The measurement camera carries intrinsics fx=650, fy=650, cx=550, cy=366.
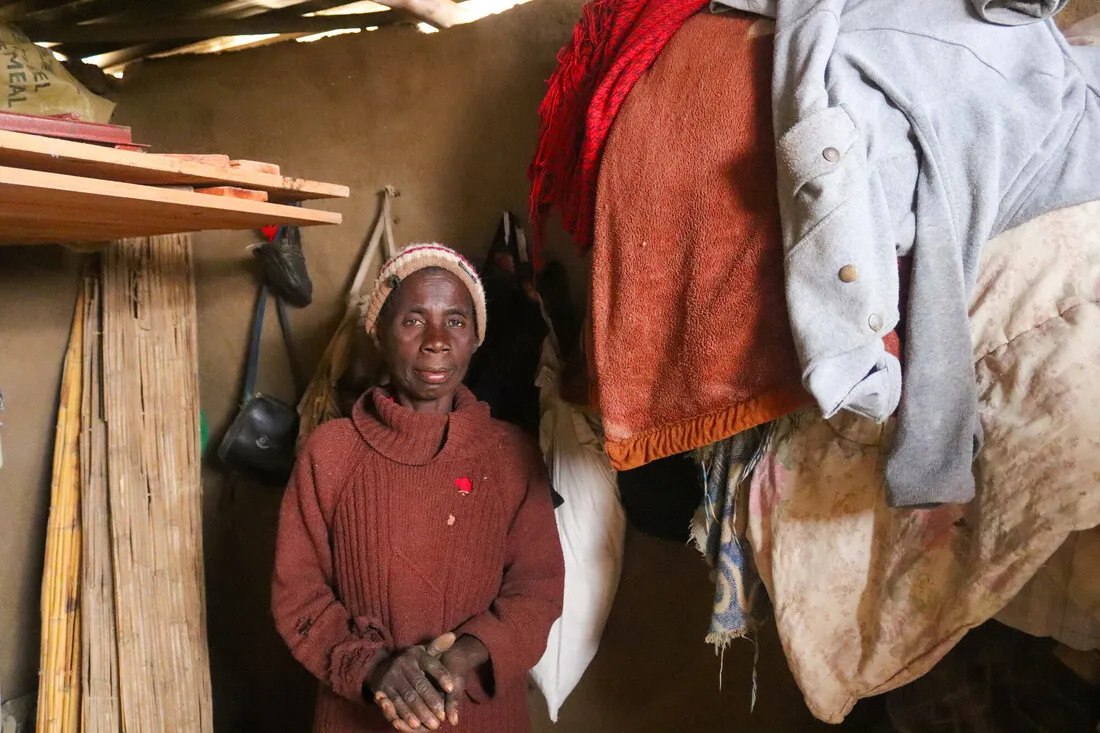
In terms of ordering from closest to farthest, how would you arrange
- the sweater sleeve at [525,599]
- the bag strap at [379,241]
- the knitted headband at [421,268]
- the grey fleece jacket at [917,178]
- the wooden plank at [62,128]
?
the grey fleece jacket at [917,178]
the wooden plank at [62,128]
the sweater sleeve at [525,599]
the knitted headband at [421,268]
the bag strap at [379,241]

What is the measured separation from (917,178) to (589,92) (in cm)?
50

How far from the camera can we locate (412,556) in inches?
47.3

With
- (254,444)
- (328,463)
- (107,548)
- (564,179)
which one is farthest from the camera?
(254,444)

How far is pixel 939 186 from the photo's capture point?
0.75m

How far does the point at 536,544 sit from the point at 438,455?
0.26 meters

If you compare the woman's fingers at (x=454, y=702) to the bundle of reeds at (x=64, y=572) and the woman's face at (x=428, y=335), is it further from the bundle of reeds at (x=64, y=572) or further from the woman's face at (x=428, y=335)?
the bundle of reeds at (x=64, y=572)

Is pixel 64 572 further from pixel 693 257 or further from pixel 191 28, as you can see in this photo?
pixel 693 257

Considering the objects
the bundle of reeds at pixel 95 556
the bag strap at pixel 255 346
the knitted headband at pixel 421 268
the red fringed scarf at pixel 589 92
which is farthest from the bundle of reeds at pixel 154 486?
the red fringed scarf at pixel 589 92

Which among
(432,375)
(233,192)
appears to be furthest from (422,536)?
(233,192)

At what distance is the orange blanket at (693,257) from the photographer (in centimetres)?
80

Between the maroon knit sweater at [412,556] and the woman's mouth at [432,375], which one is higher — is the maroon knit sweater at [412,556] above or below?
below

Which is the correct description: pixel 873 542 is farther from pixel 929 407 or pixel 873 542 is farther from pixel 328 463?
pixel 328 463

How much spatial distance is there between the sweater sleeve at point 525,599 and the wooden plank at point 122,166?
2.35ft

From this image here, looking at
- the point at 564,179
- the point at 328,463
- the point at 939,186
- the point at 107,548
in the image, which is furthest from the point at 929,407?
the point at 107,548
